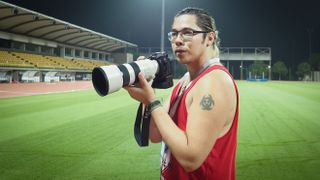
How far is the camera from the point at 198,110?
1833mm

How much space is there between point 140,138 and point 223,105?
897 millimetres

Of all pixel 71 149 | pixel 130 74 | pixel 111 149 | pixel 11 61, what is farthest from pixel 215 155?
pixel 11 61

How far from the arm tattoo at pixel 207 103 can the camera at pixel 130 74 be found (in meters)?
0.51

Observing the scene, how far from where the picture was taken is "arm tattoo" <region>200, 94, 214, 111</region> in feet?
5.94

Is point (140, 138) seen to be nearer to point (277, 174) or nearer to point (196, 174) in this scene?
point (196, 174)

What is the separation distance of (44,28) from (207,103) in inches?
1605

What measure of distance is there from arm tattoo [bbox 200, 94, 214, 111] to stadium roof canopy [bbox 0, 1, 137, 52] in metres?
30.1

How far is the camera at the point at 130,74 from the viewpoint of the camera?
1970mm

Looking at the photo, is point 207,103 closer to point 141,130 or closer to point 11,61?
point 141,130

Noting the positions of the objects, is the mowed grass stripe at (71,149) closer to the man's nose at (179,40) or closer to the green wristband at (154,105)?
the green wristband at (154,105)

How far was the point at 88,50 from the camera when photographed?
56156 mm

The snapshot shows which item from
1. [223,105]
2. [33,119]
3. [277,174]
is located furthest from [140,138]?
[33,119]

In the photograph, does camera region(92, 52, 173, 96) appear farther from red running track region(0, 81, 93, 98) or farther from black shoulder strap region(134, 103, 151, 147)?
red running track region(0, 81, 93, 98)

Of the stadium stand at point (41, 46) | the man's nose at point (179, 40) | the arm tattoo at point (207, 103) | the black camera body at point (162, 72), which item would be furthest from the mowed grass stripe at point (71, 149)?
the stadium stand at point (41, 46)
